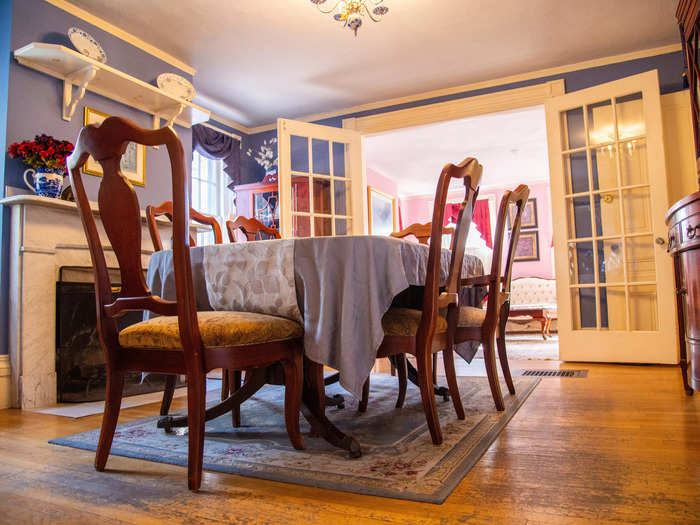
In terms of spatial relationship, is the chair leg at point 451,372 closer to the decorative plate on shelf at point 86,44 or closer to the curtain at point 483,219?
the decorative plate on shelf at point 86,44

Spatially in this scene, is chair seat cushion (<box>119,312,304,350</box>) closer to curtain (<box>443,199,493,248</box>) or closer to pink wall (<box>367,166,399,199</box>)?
pink wall (<box>367,166,399,199</box>)

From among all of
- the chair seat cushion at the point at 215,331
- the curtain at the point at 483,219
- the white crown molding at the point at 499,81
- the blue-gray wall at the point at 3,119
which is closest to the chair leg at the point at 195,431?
the chair seat cushion at the point at 215,331

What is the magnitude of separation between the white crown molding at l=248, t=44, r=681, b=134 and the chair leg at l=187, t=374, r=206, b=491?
13.6 ft

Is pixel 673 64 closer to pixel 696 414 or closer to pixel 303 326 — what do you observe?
pixel 696 414

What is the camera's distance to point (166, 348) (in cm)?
143

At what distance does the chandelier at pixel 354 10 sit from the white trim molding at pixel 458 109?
147cm

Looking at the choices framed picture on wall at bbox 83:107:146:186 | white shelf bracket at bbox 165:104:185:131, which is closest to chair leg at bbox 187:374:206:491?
framed picture on wall at bbox 83:107:146:186

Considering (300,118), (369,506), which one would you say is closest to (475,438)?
(369,506)

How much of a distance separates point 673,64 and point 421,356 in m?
3.83

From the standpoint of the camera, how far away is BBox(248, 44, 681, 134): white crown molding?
4113mm

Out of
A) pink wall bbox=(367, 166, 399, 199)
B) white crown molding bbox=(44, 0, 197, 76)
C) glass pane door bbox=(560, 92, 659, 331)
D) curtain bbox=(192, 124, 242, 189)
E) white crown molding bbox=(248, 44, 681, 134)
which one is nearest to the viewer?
white crown molding bbox=(44, 0, 197, 76)

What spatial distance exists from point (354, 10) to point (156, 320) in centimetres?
233

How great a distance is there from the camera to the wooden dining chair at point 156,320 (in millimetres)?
1361

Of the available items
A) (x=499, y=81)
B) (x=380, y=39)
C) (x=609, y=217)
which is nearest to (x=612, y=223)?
(x=609, y=217)
